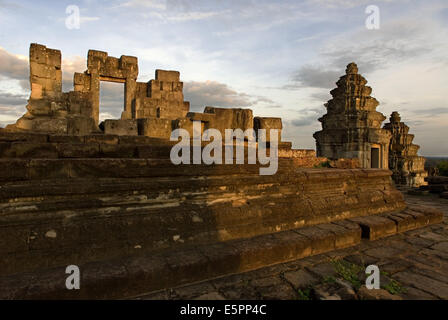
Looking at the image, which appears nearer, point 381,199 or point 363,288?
point 363,288

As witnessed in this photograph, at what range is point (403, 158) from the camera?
1662 cm

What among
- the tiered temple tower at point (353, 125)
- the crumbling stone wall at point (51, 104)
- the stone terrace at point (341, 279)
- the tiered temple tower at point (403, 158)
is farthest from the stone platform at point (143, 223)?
the tiered temple tower at point (403, 158)

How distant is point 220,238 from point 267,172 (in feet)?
3.93

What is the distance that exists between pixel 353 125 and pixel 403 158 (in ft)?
21.6

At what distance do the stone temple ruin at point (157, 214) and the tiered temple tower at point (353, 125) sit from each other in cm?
875

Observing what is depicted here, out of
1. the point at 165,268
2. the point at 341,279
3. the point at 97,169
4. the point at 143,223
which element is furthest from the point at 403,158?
the point at 97,169

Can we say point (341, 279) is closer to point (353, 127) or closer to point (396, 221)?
point (396, 221)

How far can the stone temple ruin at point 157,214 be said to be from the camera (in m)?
2.00

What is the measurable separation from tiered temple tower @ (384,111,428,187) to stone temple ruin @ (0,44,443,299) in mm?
13712

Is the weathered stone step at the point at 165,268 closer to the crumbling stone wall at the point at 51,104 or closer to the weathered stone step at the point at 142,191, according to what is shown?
the weathered stone step at the point at 142,191

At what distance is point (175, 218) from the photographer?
2.62 metres

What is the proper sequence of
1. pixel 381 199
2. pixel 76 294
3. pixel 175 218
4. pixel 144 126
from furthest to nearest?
pixel 144 126 < pixel 381 199 < pixel 175 218 < pixel 76 294
